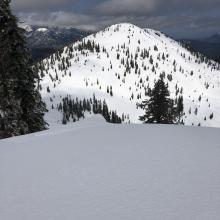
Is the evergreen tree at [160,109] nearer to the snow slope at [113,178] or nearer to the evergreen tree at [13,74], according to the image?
the evergreen tree at [13,74]

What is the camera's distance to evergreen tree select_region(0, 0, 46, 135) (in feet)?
73.9

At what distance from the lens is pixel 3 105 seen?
22.7m

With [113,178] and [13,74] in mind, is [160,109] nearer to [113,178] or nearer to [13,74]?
[13,74]

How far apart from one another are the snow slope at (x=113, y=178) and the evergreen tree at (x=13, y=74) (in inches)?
551

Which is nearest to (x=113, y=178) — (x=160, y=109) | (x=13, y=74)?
(x=13, y=74)

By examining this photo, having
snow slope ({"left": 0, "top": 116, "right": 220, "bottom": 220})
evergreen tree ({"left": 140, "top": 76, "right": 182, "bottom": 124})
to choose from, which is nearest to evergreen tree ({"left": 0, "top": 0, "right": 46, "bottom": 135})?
snow slope ({"left": 0, "top": 116, "right": 220, "bottom": 220})

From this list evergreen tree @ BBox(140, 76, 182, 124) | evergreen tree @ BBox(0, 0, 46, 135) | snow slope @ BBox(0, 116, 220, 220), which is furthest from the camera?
evergreen tree @ BBox(140, 76, 182, 124)

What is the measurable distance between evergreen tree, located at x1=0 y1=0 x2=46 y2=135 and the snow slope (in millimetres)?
13995

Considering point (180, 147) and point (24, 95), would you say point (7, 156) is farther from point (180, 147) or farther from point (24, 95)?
point (24, 95)

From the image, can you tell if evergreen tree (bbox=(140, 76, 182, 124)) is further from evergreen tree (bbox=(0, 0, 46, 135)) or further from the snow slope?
the snow slope

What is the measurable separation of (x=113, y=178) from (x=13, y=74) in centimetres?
1923

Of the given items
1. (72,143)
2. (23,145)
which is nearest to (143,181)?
(72,143)

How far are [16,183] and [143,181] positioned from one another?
2.65m

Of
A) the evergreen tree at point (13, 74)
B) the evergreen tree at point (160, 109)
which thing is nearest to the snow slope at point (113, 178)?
the evergreen tree at point (13, 74)
